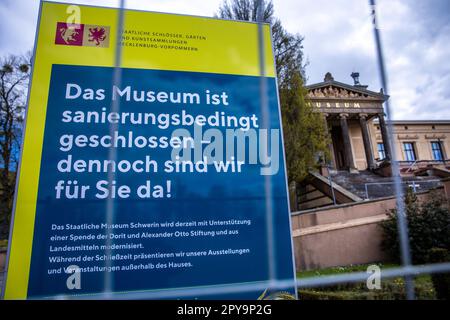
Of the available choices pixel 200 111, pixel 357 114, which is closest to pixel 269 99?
pixel 200 111

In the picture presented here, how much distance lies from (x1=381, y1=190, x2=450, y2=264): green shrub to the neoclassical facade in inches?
443

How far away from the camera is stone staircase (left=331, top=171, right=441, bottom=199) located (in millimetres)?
13255

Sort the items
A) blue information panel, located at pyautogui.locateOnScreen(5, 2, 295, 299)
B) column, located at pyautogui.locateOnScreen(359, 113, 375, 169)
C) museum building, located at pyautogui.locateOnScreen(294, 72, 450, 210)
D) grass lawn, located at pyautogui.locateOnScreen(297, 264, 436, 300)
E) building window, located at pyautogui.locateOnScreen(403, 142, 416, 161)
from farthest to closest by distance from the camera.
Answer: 1. building window, located at pyautogui.locateOnScreen(403, 142, 416, 161)
2. column, located at pyautogui.locateOnScreen(359, 113, 375, 169)
3. museum building, located at pyautogui.locateOnScreen(294, 72, 450, 210)
4. grass lawn, located at pyautogui.locateOnScreen(297, 264, 436, 300)
5. blue information panel, located at pyautogui.locateOnScreen(5, 2, 295, 299)

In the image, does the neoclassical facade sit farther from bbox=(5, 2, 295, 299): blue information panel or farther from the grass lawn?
bbox=(5, 2, 295, 299): blue information panel

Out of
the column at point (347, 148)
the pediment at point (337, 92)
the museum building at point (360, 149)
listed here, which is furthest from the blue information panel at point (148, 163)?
the pediment at point (337, 92)

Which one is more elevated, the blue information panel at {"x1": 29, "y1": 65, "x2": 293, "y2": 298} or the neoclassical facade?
the neoclassical facade

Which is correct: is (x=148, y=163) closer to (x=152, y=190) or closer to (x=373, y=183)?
(x=152, y=190)

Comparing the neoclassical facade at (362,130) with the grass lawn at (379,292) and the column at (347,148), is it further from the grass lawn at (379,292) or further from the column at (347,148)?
the grass lawn at (379,292)

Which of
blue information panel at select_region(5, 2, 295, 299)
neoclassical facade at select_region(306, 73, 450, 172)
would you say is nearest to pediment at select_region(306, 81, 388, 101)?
neoclassical facade at select_region(306, 73, 450, 172)

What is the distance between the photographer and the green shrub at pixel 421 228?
7.99 m

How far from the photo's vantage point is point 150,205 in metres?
2.99

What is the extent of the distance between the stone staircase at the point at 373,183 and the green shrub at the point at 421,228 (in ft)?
8.38

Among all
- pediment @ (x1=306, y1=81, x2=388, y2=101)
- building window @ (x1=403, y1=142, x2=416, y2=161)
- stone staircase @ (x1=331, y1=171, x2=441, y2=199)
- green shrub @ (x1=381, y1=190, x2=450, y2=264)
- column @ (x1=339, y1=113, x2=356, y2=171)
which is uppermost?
pediment @ (x1=306, y1=81, x2=388, y2=101)
